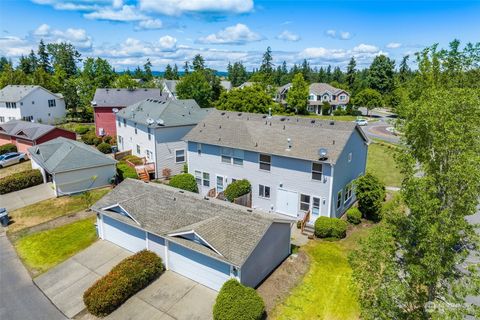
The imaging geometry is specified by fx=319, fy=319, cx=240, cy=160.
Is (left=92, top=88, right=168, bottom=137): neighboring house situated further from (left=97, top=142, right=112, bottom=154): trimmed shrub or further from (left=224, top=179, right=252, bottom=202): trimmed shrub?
(left=224, top=179, right=252, bottom=202): trimmed shrub

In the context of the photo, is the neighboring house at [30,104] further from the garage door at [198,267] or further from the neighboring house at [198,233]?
the garage door at [198,267]

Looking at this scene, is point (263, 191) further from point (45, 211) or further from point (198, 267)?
point (45, 211)

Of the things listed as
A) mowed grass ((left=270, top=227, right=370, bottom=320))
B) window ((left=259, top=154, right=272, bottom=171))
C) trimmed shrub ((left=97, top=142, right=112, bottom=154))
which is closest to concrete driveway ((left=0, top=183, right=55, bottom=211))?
trimmed shrub ((left=97, top=142, right=112, bottom=154))

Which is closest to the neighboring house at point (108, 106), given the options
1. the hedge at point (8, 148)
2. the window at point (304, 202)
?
the hedge at point (8, 148)

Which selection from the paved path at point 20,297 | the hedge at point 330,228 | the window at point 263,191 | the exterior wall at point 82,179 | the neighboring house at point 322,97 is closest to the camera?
the paved path at point 20,297

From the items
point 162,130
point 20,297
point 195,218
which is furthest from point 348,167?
point 20,297

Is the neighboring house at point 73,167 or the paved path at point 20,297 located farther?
the neighboring house at point 73,167

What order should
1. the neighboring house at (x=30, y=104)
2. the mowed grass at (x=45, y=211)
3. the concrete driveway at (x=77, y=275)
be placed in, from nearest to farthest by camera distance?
the concrete driveway at (x=77, y=275), the mowed grass at (x=45, y=211), the neighboring house at (x=30, y=104)

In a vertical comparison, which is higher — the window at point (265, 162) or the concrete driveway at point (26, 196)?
the window at point (265, 162)
